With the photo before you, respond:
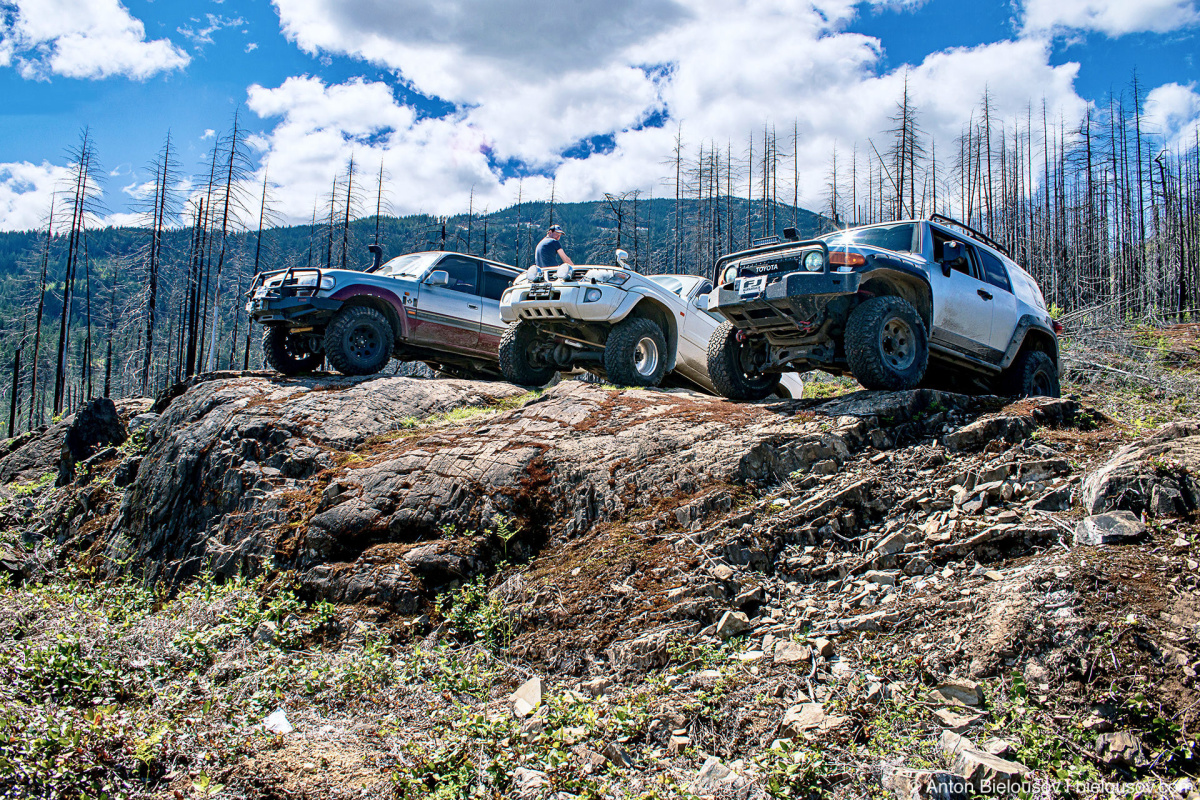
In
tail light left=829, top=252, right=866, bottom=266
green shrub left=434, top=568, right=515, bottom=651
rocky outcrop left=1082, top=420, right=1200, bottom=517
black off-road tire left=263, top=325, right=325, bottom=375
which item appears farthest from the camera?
black off-road tire left=263, top=325, right=325, bottom=375

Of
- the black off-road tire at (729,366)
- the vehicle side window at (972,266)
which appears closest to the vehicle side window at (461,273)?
the black off-road tire at (729,366)

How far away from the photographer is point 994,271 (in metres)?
7.77

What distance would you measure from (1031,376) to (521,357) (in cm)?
626

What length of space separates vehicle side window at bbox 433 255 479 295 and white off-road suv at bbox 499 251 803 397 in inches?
69.0

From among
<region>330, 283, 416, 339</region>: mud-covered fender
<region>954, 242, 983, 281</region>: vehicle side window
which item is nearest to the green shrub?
<region>330, 283, 416, 339</region>: mud-covered fender

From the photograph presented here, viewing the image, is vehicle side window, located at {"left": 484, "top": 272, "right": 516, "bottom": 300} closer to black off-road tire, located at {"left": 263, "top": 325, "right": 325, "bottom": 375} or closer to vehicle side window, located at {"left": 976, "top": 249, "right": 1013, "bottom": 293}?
black off-road tire, located at {"left": 263, "top": 325, "right": 325, "bottom": 375}

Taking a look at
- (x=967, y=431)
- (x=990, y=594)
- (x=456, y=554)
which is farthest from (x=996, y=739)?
(x=456, y=554)

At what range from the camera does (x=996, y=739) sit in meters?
2.87

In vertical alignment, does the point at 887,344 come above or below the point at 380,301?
below

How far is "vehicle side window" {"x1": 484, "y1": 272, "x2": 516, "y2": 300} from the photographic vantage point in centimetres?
1066

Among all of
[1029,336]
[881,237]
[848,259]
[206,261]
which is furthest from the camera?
[206,261]

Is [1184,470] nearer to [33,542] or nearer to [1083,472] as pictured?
[1083,472]

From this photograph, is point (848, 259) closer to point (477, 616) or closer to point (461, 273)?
point (477, 616)

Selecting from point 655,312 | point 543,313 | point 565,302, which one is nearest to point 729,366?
point 655,312
